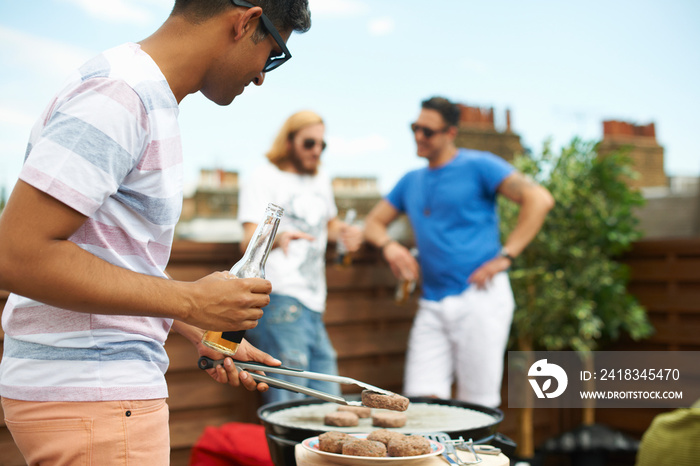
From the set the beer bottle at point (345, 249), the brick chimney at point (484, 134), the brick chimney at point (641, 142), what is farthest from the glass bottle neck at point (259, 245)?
the brick chimney at point (641, 142)

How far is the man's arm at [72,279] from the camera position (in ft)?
2.70

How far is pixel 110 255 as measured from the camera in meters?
0.95

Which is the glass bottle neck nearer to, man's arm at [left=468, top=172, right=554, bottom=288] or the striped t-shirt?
the striped t-shirt

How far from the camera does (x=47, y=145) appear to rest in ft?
2.76

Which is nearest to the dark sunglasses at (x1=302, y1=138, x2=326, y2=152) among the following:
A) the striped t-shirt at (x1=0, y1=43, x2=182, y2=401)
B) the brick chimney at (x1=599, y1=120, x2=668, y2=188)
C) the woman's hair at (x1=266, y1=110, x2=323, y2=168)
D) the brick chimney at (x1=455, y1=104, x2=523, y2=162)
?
the woman's hair at (x1=266, y1=110, x2=323, y2=168)

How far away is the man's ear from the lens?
1.06 meters

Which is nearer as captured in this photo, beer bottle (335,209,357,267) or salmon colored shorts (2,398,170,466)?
salmon colored shorts (2,398,170,466)

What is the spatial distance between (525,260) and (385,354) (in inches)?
53.1

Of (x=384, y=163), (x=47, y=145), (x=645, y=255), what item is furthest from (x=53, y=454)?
(x=384, y=163)

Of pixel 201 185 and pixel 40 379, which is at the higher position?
pixel 201 185

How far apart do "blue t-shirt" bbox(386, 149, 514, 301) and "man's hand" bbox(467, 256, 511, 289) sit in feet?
0.12

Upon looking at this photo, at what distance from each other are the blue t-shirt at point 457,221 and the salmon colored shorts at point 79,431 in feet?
7.93

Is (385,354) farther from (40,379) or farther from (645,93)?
(645,93)

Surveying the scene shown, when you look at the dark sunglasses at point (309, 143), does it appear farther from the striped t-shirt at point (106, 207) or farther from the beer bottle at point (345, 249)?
the striped t-shirt at point (106, 207)
